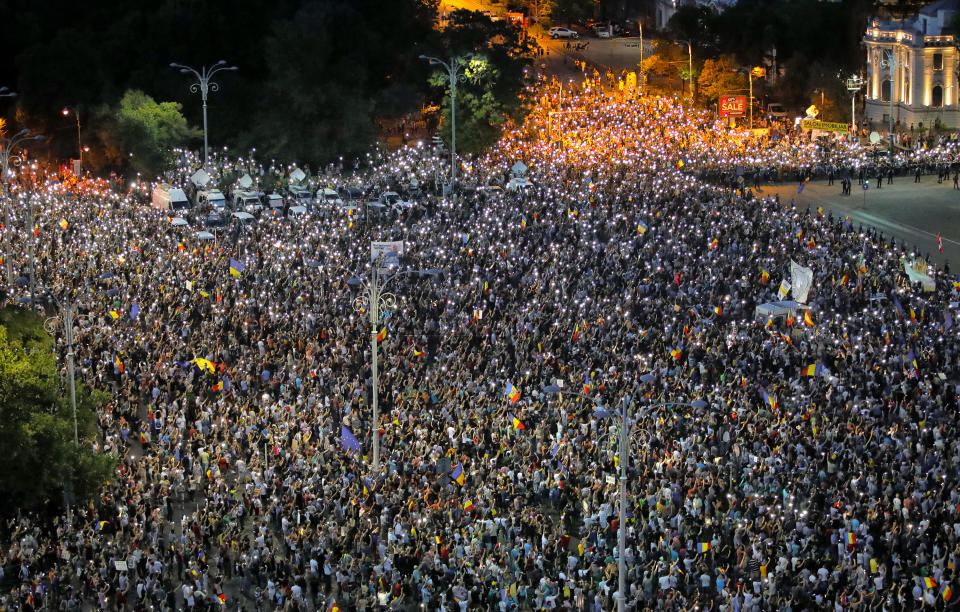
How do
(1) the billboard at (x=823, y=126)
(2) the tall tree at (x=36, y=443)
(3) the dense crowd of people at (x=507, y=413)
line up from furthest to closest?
(1) the billboard at (x=823, y=126)
(2) the tall tree at (x=36, y=443)
(3) the dense crowd of people at (x=507, y=413)

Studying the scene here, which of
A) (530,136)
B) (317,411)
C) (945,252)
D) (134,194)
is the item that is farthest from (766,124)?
(317,411)

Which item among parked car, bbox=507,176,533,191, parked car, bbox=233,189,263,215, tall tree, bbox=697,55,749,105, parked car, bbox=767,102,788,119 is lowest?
parked car, bbox=233,189,263,215

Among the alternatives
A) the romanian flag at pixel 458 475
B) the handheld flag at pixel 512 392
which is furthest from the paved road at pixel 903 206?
the romanian flag at pixel 458 475

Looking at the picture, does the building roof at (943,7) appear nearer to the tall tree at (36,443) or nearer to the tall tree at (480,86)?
the tall tree at (480,86)

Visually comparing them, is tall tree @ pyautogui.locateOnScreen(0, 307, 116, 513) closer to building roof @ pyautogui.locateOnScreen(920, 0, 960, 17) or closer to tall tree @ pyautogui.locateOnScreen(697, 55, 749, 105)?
tall tree @ pyautogui.locateOnScreen(697, 55, 749, 105)

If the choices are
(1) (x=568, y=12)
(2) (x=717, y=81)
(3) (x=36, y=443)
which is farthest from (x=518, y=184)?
(1) (x=568, y=12)

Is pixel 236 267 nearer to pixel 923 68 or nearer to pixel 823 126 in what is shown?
pixel 823 126

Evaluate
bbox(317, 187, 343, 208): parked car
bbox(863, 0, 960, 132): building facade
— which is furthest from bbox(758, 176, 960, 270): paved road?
bbox(317, 187, 343, 208): parked car
